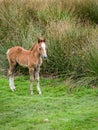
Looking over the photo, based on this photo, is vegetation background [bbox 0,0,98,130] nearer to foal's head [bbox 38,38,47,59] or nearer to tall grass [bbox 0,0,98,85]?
tall grass [bbox 0,0,98,85]

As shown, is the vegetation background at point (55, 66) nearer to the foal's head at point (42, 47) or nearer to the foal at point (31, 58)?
the foal at point (31, 58)

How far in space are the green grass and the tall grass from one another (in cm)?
66

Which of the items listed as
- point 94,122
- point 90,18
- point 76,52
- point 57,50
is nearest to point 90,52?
point 76,52

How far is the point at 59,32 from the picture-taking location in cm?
1292

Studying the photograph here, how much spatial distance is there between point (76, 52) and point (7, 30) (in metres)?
3.88

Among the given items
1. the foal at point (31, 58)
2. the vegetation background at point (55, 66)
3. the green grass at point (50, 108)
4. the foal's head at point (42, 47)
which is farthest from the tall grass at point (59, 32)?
the foal's head at point (42, 47)

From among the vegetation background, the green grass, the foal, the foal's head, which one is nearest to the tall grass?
the vegetation background

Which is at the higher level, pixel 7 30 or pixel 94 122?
pixel 7 30

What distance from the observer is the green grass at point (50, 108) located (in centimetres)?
A: 810

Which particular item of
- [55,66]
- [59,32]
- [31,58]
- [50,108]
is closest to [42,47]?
[31,58]

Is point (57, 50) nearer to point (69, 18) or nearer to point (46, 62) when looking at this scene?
point (46, 62)

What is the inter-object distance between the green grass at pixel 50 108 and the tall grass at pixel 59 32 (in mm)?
661

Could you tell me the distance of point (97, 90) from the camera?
1060 centimetres

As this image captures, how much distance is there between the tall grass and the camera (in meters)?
11.7
